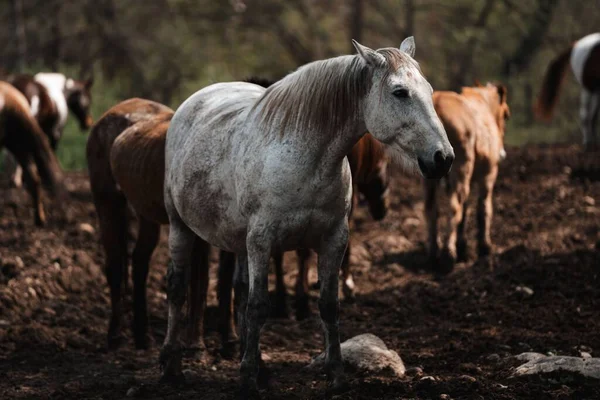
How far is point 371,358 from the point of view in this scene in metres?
5.58

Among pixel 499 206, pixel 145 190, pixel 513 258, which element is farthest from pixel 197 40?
pixel 145 190

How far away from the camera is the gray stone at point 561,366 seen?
5.01 m

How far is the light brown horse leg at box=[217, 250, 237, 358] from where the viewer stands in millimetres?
6387

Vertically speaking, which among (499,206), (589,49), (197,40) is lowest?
(499,206)

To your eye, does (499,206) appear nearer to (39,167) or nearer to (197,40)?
(39,167)

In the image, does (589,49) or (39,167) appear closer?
(39,167)

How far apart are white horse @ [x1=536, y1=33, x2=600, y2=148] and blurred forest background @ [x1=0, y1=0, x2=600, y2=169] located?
3.65 meters

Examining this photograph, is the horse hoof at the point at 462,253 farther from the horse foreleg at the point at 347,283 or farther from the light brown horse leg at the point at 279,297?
the light brown horse leg at the point at 279,297

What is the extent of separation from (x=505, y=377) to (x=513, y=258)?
Result: 3517 millimetres

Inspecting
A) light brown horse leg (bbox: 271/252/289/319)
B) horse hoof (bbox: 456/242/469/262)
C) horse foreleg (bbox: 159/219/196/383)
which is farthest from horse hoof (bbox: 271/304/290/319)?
horse hoof (bbox: 456/242/469/262)

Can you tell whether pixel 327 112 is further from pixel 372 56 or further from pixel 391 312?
pixel 391 312

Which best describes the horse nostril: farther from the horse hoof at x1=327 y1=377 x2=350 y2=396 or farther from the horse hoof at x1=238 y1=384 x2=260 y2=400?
the horse hoof at x1=238 y1=384 x2=260 y2=400

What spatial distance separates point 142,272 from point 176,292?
3.31 feet

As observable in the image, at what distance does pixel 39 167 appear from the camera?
900cm
